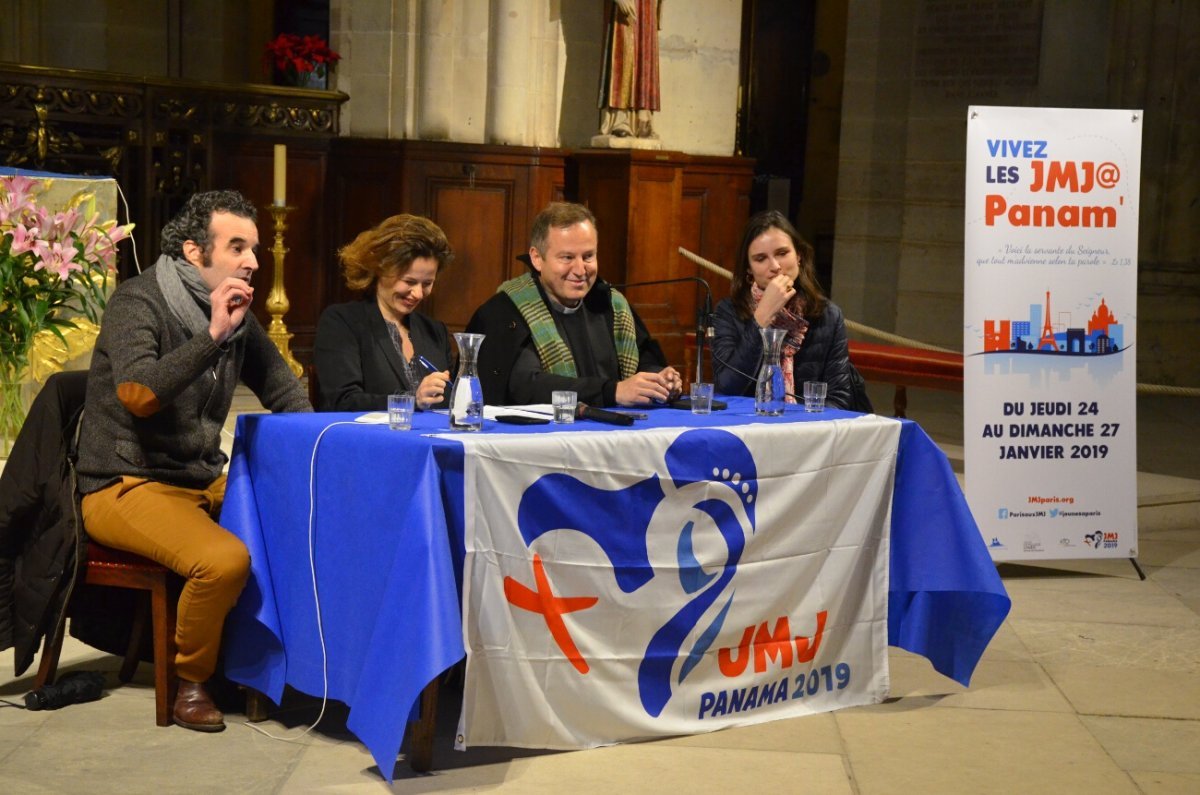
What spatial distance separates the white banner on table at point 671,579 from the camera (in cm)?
336

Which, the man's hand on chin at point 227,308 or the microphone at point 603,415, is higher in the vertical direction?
the man's hand on chin at point 227,308

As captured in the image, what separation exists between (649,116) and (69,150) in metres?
3.16

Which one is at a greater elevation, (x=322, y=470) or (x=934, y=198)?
(x=934, y=198)

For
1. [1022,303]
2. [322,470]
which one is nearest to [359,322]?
[322,470]

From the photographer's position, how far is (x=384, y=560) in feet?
10.9

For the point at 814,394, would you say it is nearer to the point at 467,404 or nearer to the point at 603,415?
the point at 603,415

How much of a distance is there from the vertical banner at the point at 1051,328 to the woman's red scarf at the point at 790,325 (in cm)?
84

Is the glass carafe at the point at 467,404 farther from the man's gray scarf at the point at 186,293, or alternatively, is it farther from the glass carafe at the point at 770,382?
the glass carafe at the point at 770,382

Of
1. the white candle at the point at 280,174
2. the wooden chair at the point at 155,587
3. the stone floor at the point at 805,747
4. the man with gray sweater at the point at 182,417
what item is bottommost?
the stone floor at the point at 805,747

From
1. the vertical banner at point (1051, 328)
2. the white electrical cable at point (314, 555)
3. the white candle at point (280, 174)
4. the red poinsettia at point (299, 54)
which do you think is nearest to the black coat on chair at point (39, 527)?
the white electrical cable at point (314, 555)

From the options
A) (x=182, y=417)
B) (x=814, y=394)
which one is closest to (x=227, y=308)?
(x=182, y=417)

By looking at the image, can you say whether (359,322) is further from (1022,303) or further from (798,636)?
(1022,303)

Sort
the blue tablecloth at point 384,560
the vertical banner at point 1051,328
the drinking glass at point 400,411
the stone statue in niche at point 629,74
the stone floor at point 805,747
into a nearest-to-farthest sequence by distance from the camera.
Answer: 1. the blue tablecloth at point 384,560
2. the stone floor at point 805,747
3. the drinking glass at point 400,411
4. the vertical banner at point 1051,328
5. the stone statue in niche at point 629,74

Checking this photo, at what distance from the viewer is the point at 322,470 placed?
3477 millimetres
